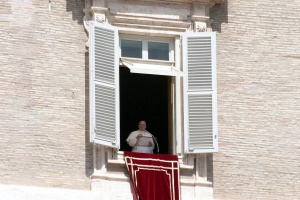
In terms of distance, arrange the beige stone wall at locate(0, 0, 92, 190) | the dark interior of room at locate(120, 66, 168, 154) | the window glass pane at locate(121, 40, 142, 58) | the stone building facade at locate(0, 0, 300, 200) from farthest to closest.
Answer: the dark interior of room at locate(120, 66, 168, 154) < the window glass pane at locate(121, 40, 142, 58) < the stone building facade at locate(0, 0, 300, 200) < the beige stone wall at locate(0, 0, 92, 190)

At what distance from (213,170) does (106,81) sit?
98.9 inches

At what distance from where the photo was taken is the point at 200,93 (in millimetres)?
36125

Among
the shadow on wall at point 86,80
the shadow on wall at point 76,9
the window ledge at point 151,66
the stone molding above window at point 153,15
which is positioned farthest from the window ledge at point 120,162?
the shadow on wall at point 76,9

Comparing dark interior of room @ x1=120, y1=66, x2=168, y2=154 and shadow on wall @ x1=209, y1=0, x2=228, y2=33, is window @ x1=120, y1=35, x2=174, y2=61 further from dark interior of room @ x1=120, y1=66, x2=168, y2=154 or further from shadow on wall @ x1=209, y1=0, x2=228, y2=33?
dark interior of room @ x1=120, y1=66, x2=168, y2=154

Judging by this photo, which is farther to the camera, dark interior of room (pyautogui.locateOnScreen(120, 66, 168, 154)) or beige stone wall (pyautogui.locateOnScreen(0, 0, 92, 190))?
dark interior of room (pyautogui.locateOnScreen(120, 66, 168, 154))

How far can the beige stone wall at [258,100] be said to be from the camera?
36.1 meters

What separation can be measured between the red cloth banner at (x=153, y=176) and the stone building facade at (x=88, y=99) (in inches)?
7.7

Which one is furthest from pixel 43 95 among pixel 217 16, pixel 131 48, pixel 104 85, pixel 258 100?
pixel 258 100

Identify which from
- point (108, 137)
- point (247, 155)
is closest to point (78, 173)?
point (108, 137)

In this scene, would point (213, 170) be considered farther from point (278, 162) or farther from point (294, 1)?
point (294, 1)

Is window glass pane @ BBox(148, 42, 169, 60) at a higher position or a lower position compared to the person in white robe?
higher

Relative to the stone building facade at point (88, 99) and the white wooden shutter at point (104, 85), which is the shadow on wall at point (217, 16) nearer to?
the stone building facade at point (88, 99)

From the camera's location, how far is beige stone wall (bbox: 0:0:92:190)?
115ft

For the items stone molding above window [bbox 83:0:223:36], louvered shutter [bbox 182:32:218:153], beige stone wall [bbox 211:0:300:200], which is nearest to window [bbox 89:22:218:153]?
louvered shutter [bbox 182:32:218:153]
